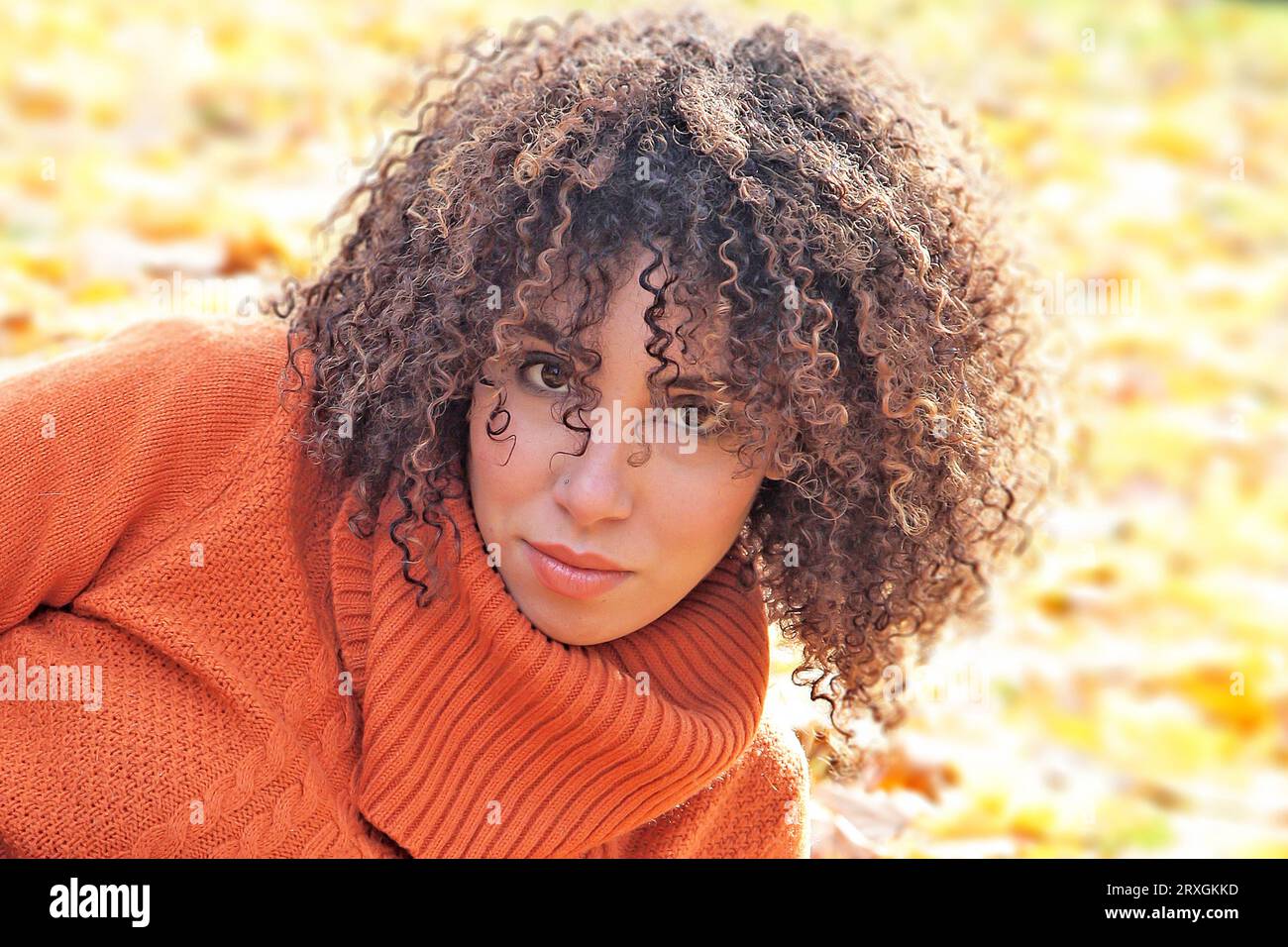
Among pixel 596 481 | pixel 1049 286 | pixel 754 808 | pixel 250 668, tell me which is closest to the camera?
pixel 596 481

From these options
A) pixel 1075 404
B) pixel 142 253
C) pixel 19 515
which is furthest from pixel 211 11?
pixel 19 515

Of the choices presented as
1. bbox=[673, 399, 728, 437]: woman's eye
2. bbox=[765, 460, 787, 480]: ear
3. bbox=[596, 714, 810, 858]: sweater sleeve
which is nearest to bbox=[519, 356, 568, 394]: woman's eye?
bbox=[673, 399, 728, 437]: woman's eye

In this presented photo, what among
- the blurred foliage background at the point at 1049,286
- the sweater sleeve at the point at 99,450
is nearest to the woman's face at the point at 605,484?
the sweater sleeve at the point at 99,450

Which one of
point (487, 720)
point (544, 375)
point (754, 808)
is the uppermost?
point (544, 375)

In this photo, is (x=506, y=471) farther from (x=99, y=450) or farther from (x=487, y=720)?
(x=99, y=450)

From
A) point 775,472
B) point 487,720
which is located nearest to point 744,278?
point 775,472

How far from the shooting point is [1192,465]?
4121 millimetres

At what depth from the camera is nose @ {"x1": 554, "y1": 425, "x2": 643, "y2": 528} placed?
5.53 ft

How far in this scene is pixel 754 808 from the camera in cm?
220

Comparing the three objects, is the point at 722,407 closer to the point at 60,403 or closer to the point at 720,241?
the point at 720,241

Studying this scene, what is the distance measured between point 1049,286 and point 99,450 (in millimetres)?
1653

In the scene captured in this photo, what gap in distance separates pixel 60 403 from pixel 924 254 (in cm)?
107

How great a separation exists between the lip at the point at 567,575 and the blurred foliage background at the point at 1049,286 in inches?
24.1

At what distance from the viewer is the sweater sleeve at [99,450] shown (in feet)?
5.75
